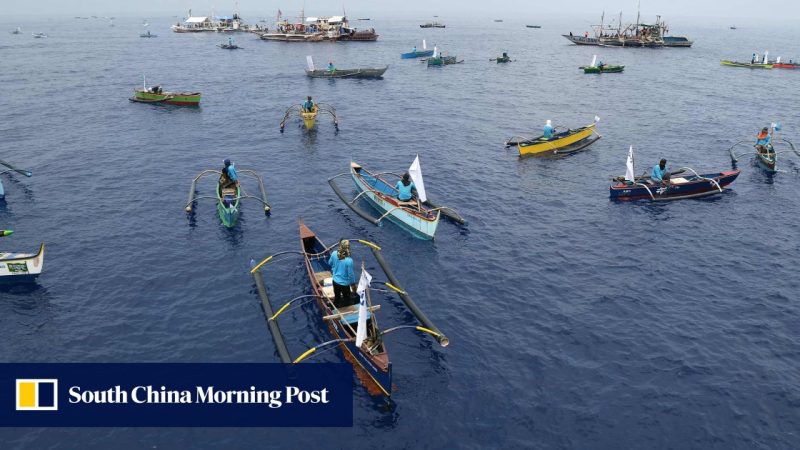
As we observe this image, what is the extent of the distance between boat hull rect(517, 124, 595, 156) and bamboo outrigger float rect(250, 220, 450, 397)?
1217 inches

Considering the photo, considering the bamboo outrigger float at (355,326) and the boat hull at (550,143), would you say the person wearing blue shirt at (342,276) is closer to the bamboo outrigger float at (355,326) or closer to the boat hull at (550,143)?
the bamboo outrigger float at (355,326)

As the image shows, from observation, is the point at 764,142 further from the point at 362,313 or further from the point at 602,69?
the point at 602,69

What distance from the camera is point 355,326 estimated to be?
2570 centimetres

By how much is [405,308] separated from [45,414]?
18334 millimetres

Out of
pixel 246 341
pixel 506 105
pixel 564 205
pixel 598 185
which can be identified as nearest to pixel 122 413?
pixel 246 341

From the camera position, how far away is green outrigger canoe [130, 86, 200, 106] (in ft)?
251

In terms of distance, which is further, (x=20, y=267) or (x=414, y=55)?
(x=414, y=55)

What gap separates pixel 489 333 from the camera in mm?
28812

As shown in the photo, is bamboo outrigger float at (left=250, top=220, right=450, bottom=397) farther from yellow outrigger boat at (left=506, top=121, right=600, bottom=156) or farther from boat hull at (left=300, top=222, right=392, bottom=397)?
yellow outrigger boat at (left=506, top=121, right=600, bottom=156)

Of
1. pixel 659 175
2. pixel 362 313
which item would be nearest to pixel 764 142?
pixel 659 175

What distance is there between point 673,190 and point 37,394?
48.5 meters

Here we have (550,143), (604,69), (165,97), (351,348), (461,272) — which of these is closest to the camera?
(351,348)

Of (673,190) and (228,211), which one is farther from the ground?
(673,190)

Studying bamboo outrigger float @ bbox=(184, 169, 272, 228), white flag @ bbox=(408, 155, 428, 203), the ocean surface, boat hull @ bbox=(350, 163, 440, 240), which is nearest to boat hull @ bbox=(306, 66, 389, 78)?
the ocean surface
